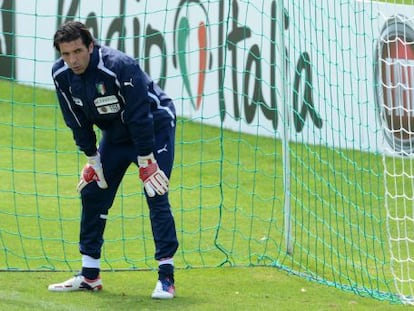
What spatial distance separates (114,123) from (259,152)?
614cm

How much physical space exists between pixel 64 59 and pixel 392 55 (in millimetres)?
5339

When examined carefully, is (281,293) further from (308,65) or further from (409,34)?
(409,34)

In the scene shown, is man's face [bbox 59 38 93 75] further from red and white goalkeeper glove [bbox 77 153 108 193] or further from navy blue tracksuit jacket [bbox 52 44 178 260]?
red and white goalkeeper glove [bbox 77 153 108 193]

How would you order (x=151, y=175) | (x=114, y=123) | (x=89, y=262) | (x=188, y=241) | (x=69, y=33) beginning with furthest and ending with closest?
(x=188, y=241)
(x=89, y=262)
(x=114, y=123)
(x=151, y=175)
(x=69, y=33)

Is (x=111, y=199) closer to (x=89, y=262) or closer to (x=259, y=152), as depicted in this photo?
(x=89, y=262)

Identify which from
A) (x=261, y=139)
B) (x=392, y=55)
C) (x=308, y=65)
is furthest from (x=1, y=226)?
(x=261, y=139)

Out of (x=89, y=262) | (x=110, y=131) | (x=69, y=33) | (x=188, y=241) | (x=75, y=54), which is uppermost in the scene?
(x=69, y=33)

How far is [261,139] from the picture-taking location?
1363 cm

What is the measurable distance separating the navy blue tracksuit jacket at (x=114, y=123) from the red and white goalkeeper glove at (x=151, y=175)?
0.18 ft

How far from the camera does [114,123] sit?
6793 millimetres

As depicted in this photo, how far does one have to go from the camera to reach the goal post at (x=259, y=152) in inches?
326

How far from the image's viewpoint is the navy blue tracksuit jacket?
652 centimetres

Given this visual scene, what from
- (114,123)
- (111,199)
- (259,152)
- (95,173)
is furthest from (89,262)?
(259,152)

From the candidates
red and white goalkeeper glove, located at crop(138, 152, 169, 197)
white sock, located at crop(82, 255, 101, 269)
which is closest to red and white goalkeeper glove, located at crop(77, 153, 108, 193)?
red and white goalkeeper glove, located at crop(138, 152, 169, 197)
